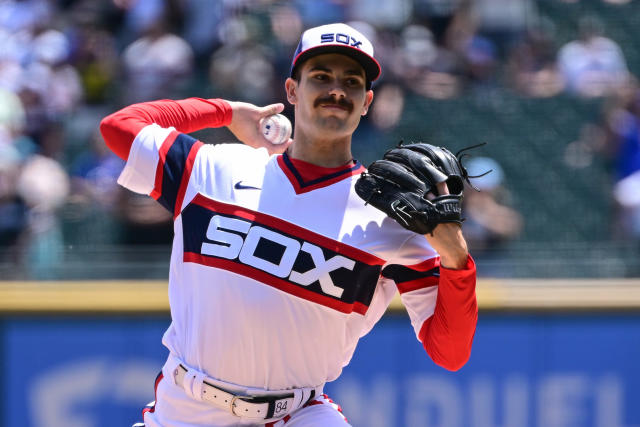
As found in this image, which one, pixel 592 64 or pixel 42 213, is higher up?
pixel 592 64

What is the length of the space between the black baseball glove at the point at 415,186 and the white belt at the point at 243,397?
26.3 inches

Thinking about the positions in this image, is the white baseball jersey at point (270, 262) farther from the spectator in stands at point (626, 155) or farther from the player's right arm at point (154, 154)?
the spectator in stands at point (626, 155)

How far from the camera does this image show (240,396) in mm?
3080

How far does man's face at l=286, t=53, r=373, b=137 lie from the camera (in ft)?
10.4

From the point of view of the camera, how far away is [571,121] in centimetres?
776

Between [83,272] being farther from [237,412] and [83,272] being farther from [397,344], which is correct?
A: [237,412]

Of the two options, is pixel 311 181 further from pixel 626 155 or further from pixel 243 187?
pixel 626 155

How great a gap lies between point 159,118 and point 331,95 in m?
0.63

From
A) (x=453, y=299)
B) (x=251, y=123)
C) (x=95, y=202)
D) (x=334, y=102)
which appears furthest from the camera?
(x=95, y=202)

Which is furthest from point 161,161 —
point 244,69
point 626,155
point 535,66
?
point 535,66

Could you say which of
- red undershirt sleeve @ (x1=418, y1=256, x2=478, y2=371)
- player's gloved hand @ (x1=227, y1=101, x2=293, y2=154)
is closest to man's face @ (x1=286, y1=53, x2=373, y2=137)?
player's gloved hand @ (x1=227, y1=101, x2=293, y2=154)

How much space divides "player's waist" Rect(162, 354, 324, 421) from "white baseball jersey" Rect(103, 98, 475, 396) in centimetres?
2

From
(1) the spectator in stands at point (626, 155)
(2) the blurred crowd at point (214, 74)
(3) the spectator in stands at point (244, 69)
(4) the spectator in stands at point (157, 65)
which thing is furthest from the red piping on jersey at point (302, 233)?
(4) the spectator in stands at point (157, 65)

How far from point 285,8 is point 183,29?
88 cm
